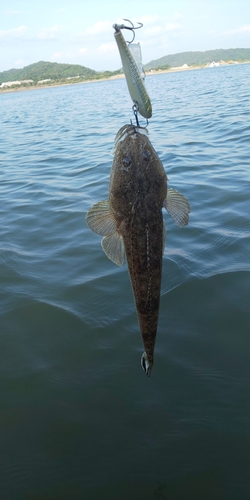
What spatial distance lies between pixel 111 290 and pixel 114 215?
306 centimetres

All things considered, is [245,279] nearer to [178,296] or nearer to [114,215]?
[178,296]

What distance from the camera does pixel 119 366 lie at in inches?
161

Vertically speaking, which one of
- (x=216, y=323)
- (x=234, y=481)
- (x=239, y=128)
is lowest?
(x=234, y=481)

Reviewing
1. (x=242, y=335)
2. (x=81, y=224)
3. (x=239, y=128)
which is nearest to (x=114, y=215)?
(x=242, y=335)

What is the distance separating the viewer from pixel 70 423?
3.52 meters

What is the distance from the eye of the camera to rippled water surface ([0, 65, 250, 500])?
10.1 ft

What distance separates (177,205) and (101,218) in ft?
1.67

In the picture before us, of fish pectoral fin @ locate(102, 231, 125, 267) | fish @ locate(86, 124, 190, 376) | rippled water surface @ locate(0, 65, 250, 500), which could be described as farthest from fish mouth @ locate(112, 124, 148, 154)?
rippled water surface @ locate(0, 65, 250, 500)

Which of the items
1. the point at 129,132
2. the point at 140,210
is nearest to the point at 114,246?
the point at 140,210

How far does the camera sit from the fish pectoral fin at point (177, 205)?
8.10ft

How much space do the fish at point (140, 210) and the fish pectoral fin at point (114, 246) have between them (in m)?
0.02

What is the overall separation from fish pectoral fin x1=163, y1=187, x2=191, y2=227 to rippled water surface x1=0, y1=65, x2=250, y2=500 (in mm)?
1982

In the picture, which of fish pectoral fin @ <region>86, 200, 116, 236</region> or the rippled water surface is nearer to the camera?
fish pectoral fin @ <region>86, 200, 116, 236</region>

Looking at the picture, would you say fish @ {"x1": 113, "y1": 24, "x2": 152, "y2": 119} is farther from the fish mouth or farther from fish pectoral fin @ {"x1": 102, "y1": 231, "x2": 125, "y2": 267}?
fish pectoral fin @ {"x1": 102, "y1": 231, "x2": 125, "y2": 267}
